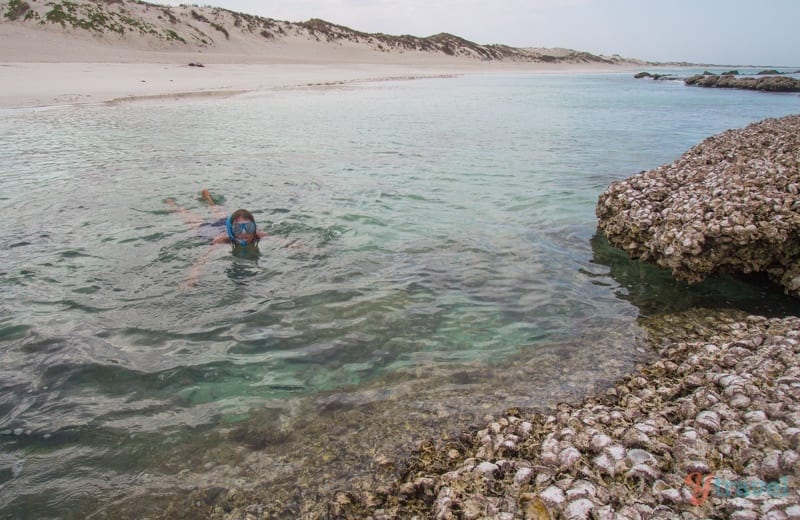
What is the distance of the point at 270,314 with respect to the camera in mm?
7137

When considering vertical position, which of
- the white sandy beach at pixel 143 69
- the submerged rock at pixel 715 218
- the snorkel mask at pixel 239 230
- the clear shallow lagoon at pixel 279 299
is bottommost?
the clear shallow lagoon at pixel 279 299

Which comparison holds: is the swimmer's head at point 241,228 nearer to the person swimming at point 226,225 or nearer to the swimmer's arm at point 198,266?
the person swimming at point 226,225

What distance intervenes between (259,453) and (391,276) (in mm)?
4320

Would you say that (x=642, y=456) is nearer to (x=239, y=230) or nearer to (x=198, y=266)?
(x=239, y=230)

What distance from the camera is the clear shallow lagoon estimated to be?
495cm

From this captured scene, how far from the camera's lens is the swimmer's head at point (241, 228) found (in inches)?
353

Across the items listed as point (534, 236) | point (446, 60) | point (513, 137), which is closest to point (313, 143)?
point (513, 137)

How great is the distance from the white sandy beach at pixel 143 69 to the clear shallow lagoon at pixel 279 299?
14.4m

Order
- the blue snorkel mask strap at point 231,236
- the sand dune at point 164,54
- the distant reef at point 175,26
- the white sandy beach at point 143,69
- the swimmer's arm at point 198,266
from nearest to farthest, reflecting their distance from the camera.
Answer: the swimmer's arm at point 198,266 → the blue snorkel mask strap at point 231,236 → the white sandy beach at point 143,69 → the sand dune at point 164,54 → the distant reef at point 175,26

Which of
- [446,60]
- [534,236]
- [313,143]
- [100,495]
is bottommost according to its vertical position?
[100,495]

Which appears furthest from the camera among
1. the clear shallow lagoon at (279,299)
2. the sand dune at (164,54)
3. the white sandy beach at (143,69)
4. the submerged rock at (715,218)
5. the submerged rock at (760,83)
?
the submerged rock at (760,83)

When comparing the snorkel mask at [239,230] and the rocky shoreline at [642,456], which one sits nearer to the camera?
the rocky shoreline at [642,456]

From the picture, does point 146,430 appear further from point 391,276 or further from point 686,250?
point 686,250

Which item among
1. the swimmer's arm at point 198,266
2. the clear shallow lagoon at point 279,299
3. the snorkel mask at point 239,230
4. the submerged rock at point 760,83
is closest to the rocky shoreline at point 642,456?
the clear shallow lagoon at point 279,299
